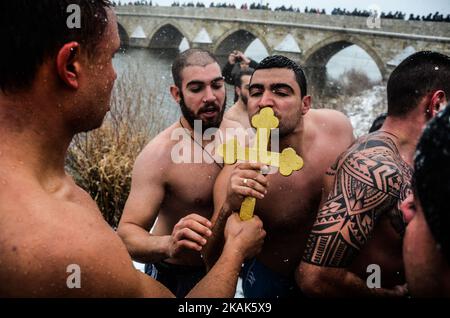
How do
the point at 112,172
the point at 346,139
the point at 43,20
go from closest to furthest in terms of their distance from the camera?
the point at 43,20, the point at 346,139, the point at 112,172

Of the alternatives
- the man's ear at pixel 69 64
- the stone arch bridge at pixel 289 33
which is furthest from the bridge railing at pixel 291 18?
the man's ear at pixel 69 64

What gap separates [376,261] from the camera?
1.78m

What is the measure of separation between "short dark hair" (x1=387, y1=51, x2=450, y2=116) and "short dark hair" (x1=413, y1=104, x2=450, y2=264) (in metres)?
1.27

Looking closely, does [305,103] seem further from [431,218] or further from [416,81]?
[431,218]

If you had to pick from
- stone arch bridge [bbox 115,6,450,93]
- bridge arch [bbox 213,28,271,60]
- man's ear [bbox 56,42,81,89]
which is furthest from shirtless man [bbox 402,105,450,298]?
bridge arch [bbox 213,28,271,60]

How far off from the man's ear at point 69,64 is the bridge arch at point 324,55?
20285 millimetres

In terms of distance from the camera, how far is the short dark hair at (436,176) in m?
0.83

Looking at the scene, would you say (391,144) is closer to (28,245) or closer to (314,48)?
(28,245)

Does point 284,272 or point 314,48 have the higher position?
point 314,48

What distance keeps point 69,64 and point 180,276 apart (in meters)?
1.87

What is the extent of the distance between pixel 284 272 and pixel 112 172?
126 inches

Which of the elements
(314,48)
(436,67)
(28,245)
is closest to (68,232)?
(28,245)

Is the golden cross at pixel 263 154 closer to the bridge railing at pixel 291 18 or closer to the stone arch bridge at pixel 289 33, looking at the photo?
the stone arch bridge at pixel 289 33

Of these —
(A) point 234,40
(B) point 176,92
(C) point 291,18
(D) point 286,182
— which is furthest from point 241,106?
(A) point 234,40
